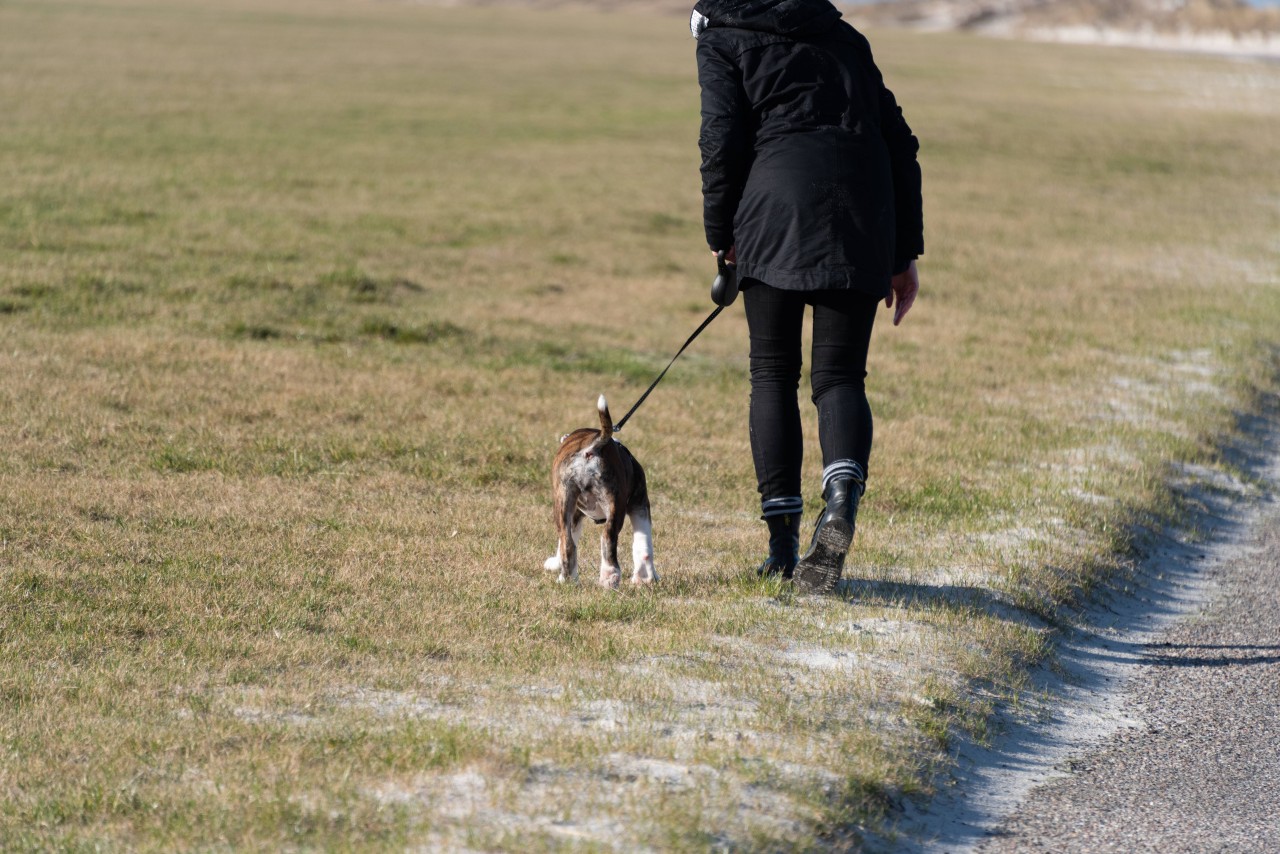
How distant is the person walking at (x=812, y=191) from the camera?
5.84 m

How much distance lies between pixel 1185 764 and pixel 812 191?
7.82ft

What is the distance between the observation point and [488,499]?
26.2 ft

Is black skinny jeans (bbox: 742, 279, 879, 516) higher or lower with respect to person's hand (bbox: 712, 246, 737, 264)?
lower

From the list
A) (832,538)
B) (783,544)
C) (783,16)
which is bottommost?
(783,544)

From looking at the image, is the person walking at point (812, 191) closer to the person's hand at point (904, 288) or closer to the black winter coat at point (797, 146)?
the black winter coat at point (797, 146)

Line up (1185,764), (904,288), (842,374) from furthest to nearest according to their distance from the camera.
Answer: (904,288)
(842,374)
(1185,764)

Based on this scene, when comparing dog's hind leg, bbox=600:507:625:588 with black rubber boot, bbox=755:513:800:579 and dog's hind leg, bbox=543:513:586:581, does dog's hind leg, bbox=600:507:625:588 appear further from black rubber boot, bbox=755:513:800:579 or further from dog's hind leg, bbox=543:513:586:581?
black rubber boot, bbox=755:513:800:579

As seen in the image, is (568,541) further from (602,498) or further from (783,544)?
(783,544)

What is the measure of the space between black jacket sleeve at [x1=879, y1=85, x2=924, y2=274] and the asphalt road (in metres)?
1.86

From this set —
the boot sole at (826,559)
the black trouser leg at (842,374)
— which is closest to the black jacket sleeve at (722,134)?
the black trouser leg at (842,374)

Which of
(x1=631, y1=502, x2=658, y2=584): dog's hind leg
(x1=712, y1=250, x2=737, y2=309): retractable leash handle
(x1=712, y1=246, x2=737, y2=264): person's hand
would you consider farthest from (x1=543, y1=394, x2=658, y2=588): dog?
(x1=712, y1=246, x2=737, y2=264): person's hand

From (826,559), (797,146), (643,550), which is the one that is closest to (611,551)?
(643,550)

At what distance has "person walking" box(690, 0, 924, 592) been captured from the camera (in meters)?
5.84

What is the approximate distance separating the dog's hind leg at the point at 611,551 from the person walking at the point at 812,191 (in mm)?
717
